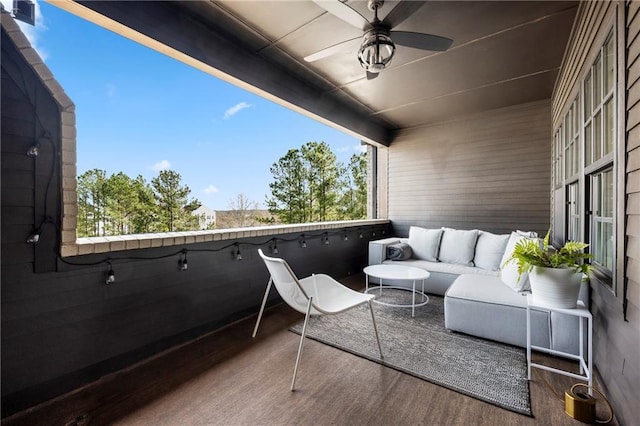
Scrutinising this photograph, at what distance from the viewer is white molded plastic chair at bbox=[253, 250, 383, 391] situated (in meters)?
1.79

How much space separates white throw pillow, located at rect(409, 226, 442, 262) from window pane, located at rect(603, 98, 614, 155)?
2493 mm

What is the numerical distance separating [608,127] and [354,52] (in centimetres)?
225

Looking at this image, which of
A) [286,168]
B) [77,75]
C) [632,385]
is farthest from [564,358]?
[77,75]

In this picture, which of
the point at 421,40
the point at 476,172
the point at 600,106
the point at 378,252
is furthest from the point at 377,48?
the point at 476,172

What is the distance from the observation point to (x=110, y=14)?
1.89 metres

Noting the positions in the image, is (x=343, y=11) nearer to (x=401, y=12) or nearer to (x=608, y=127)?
(x=401, y=12)

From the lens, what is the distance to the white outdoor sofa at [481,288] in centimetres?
210

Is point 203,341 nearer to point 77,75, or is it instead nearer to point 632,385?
point 632,385

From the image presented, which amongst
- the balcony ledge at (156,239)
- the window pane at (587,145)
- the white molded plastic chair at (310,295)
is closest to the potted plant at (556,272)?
the window pane at (587,145)

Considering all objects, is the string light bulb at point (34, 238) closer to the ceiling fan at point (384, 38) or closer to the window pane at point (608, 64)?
the ceiling fan at point (384, 38)

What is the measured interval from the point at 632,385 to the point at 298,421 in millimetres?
1635

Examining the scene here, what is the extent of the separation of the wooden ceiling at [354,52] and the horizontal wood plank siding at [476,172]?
1.31 feet

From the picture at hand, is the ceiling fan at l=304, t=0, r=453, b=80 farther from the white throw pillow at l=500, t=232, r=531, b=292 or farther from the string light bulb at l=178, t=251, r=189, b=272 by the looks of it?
the string light bulb at l=178, t=251, r=189, b=272

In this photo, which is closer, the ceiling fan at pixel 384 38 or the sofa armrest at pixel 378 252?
the ceiling fan at pixel 384 38
